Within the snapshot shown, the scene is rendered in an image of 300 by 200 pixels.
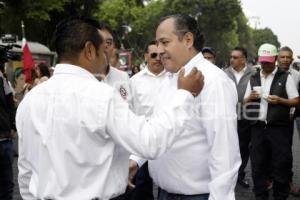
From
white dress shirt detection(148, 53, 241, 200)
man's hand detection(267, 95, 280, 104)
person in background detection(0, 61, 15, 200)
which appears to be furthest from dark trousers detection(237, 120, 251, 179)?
white dress shirt detection(148, 53, 241, 200)

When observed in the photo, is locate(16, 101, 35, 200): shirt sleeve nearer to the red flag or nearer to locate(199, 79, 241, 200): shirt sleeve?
locate(199, 79, 241, 200): shirt sleeve

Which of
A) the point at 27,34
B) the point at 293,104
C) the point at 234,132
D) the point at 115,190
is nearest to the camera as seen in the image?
the point at 115,190

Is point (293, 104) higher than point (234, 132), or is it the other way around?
point (234, 132)

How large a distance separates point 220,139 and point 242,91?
428cm

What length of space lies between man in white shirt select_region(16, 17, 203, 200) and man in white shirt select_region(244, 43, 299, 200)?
3505mm

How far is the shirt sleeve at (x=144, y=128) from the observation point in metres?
2.04

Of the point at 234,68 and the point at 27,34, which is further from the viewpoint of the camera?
the point at 27,34

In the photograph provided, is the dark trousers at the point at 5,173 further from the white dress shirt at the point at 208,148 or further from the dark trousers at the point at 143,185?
the white dress shirt at the point at 208,148

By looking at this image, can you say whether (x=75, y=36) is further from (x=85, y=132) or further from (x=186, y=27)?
(x=186, y=27)

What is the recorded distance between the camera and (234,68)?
7301 mm

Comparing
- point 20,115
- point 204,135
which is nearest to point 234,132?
point 204,135

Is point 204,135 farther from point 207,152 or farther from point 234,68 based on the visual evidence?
point 234,68

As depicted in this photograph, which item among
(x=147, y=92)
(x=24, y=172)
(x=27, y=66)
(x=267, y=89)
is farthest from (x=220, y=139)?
(x=27, y=66)

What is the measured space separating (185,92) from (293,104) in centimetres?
366
